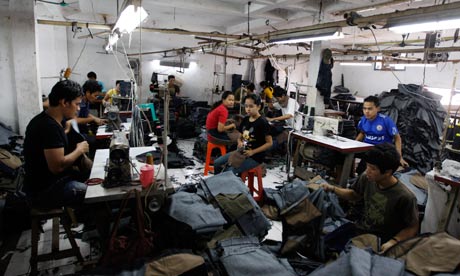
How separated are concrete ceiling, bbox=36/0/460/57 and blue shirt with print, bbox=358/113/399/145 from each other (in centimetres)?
120

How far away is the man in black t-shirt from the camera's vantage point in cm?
200

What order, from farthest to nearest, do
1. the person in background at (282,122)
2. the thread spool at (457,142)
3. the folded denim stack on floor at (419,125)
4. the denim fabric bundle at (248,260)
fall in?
1. the person in background at (282,122)
2. the folded denim stack on floor at (419,125)
3. the thread spool at (457,142)
4. the denim fabric bundle at (248,260)

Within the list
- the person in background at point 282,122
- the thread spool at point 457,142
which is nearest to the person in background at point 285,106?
the person in background at point 282,122

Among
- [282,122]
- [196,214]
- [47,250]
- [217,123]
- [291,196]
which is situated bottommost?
[47,250]

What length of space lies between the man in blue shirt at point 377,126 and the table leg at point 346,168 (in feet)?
1.53

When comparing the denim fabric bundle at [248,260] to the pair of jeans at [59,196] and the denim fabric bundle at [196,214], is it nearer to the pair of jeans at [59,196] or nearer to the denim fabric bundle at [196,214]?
the denim fabric bundle at [196,214]

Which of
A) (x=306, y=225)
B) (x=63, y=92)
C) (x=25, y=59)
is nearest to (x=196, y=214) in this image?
(x=306, y=225)

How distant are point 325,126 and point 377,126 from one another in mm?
694

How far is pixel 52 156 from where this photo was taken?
200cm

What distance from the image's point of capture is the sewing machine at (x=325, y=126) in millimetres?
4287

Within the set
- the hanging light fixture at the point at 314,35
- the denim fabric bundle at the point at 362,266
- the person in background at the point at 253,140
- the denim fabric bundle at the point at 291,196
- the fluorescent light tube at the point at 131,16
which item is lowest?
the denim fabric bundle at the point at 291,196

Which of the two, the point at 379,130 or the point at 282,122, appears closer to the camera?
the point at 379,130

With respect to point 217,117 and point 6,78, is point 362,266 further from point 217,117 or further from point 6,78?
point 6,78

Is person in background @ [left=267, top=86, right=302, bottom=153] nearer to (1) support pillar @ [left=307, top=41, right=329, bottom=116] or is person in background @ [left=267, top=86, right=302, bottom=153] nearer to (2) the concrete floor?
(1) support pillar @ [left=307, top=41, right=329, bottom=116]
